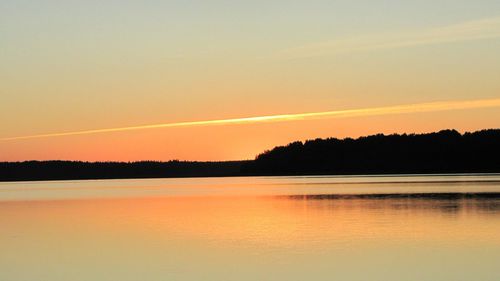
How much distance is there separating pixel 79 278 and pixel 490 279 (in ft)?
41.5

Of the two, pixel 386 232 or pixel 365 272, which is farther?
pixel 386 232

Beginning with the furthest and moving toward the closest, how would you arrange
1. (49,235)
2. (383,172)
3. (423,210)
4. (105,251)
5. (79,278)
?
1. (383,172)
2. (423,210)
3. (49,235)
4. (105,251)
5. (79,278)

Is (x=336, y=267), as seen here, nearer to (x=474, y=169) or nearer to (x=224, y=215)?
(x=224, y=215)

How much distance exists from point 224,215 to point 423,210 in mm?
13396

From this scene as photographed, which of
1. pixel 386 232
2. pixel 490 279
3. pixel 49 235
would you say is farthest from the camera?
pixel 49 235

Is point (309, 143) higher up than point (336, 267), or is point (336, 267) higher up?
point (309, 143)

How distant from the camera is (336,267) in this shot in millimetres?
24188

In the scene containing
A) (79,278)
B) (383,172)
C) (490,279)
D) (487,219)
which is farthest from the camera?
(383,172)

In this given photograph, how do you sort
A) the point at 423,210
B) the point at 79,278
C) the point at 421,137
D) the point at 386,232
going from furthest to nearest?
the point at 421,137, the point at 423,210, the point at 386,232, the point at 79,278

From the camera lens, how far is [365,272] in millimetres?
23109

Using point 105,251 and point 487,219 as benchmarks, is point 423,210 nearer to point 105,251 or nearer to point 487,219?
point 487,219

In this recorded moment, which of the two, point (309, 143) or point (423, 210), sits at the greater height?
point (309, 143)

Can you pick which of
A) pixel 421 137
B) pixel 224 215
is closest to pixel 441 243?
pixel 224 215

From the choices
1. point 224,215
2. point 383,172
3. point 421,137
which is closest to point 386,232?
point 224,215
